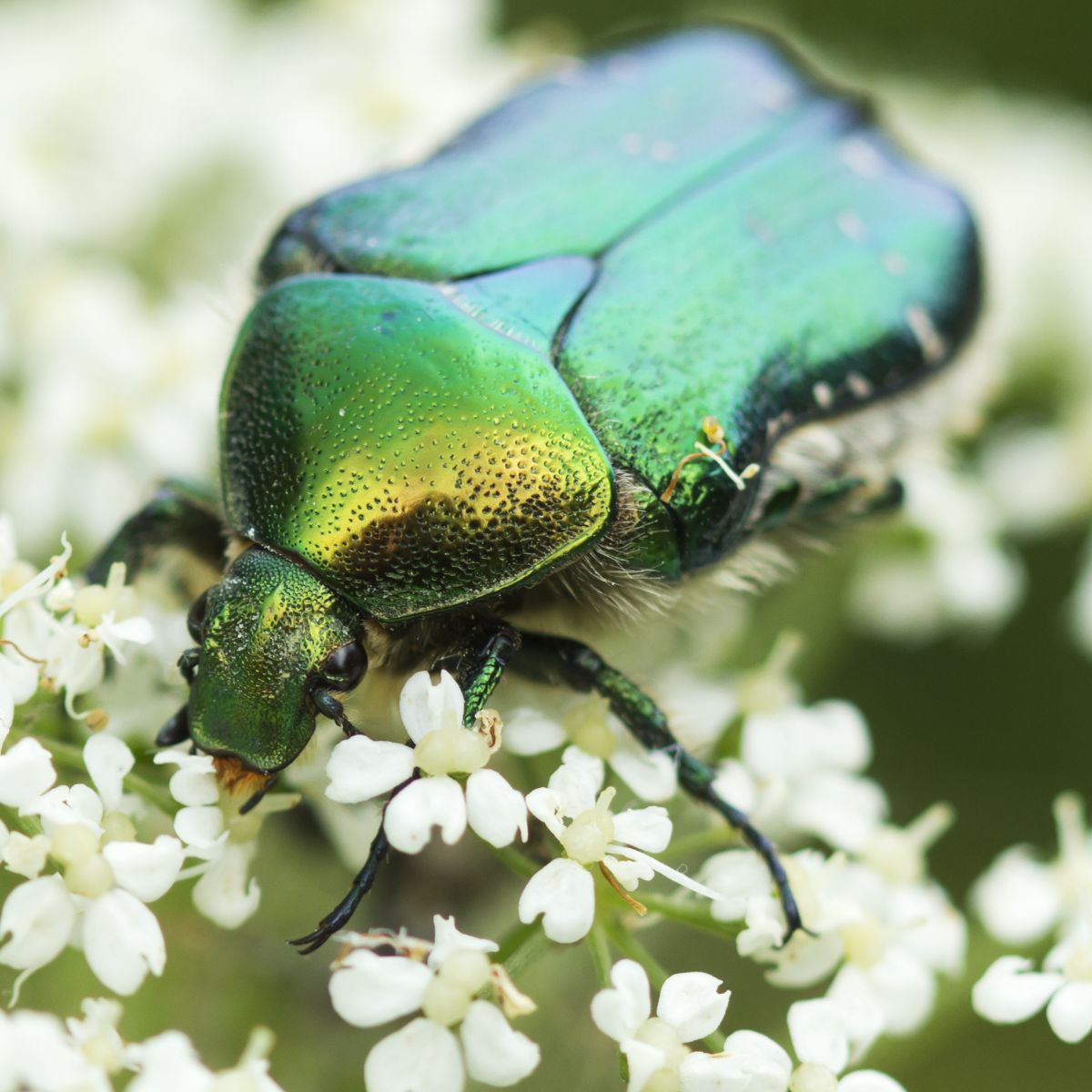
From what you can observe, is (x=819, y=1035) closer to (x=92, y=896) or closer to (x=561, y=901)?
(x=561, y=901)

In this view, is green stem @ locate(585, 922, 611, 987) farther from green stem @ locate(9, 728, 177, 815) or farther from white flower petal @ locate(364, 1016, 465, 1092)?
green stem @ locate(9, 728, 177, 815)

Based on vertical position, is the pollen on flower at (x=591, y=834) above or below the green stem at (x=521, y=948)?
above

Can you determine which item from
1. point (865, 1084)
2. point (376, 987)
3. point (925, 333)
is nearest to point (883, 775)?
point (925, 333)

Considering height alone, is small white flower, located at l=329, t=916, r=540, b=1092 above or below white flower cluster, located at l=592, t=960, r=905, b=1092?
above

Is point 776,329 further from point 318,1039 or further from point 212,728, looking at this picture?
point 318,1039

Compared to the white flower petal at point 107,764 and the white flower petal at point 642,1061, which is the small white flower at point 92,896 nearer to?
the white flower petal at point 107,764

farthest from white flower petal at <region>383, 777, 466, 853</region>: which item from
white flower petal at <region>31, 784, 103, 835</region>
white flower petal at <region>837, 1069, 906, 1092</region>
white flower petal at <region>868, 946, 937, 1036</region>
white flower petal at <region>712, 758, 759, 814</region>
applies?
white flower petal at <region>868, 946, 937, 1036</region>

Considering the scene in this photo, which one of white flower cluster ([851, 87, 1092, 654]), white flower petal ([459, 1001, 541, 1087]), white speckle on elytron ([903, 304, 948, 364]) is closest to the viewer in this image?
white flower petal ([459, 1001, 541, 1087])

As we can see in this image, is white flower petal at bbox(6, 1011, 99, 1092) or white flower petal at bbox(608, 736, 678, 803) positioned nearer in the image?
white flower petal at bbox(6, 1011, 99, 1092)

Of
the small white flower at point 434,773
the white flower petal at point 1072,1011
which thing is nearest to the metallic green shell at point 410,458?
the small white flower at point 434,773
